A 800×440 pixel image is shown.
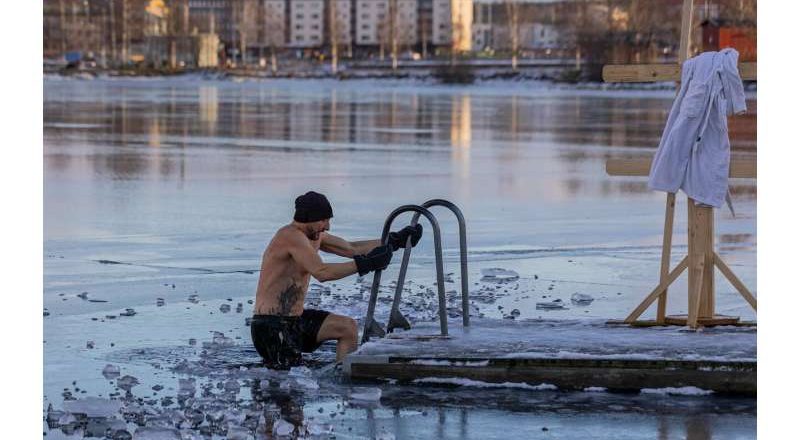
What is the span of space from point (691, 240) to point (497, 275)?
3.03m

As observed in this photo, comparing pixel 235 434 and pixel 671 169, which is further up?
pixel 671 169

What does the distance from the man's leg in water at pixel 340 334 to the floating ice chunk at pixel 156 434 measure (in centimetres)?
181

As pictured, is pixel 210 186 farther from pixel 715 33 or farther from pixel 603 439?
pixel 715 33

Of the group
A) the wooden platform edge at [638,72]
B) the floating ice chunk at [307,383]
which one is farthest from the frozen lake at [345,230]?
the wooden platform edge at [638,72]

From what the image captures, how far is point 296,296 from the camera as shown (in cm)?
848

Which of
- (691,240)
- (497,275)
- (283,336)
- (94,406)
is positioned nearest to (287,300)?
(283,336)

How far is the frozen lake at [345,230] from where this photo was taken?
807 cm

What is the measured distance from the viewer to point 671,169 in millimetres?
8805

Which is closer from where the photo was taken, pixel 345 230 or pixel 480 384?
pixel 480 384

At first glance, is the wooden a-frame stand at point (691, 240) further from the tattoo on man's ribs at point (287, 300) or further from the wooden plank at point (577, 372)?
the tattoo on man's ribs at point (287, 300)

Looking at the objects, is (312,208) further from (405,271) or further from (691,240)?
(691,240)

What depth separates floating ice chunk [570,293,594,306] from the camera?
1062cm
